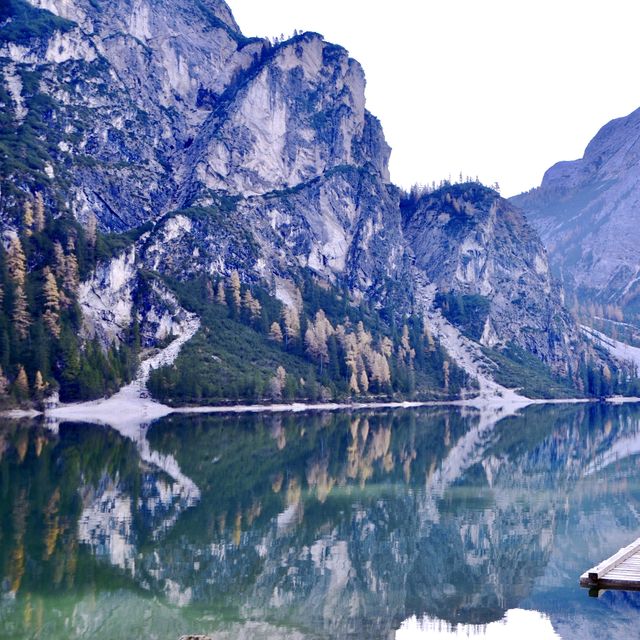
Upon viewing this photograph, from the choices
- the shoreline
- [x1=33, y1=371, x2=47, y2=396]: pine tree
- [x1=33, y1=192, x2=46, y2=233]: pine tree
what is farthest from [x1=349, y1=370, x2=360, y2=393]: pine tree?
[x1=33, y1=371, x2=47, y2=396]: pine tree

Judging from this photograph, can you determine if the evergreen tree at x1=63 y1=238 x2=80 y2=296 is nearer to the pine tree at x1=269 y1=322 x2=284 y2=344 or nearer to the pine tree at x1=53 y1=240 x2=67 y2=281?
the pine tree at x1=53 y1=240 x2=67 y2=281

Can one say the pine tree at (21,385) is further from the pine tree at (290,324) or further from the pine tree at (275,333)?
the pine tree at (290,324)

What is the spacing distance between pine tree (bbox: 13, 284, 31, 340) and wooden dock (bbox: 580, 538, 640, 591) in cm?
12096

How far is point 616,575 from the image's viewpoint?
15930 mm

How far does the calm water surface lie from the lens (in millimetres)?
25781

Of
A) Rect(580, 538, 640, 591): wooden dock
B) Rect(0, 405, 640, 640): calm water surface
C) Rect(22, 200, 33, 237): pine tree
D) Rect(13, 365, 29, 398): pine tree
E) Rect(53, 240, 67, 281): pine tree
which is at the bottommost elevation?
Rect(0, 405, 640, 640): calm water surface

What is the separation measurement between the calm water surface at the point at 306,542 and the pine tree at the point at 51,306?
61057 millimetres

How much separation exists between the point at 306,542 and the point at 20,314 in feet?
339

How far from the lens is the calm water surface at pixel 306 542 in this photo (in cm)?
2578

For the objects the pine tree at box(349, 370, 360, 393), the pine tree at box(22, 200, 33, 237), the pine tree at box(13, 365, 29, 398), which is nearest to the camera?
the pine tree at box(13, 365, 29, 398)

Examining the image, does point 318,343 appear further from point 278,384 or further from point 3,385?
point 3,385

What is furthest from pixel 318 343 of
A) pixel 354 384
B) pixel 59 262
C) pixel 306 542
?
pixel 306 542

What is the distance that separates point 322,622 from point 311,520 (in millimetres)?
15885

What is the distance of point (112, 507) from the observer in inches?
1693
